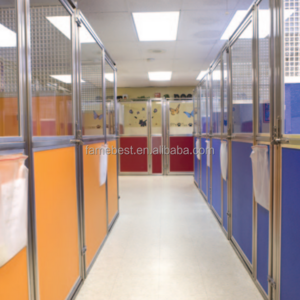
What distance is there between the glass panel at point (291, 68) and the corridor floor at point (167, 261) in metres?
1.29

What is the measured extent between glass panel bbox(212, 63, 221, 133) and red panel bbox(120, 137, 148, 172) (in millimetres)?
4120

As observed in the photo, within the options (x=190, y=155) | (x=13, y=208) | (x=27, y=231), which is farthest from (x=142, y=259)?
(x=190, y=155)

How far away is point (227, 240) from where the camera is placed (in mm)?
2973

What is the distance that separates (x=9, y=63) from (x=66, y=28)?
2.63ft

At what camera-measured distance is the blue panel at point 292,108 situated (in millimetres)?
1555

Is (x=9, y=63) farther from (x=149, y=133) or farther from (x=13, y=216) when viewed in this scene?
(x=149, y=133)

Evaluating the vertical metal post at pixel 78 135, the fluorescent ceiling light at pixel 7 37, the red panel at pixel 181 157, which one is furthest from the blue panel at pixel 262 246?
the red panel at pixel 181 157

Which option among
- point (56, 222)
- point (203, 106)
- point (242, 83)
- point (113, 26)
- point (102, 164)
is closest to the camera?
point (56, 222)

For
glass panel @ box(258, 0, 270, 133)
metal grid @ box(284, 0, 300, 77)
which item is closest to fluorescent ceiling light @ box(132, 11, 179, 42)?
glass panel @ box(258, 0, 270, 133)

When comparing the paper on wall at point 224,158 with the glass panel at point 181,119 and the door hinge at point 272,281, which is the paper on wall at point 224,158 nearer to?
the door hinge at point 272,281

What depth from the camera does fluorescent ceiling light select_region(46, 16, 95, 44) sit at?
1766 mm

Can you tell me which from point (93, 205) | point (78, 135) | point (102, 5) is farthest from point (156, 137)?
point (78, 135)

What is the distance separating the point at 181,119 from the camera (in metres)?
7.82

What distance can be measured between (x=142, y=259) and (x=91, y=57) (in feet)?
6.74
